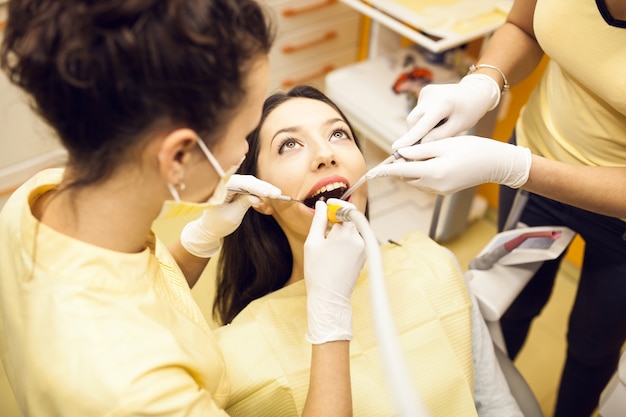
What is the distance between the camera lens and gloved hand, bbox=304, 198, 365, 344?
95 cm

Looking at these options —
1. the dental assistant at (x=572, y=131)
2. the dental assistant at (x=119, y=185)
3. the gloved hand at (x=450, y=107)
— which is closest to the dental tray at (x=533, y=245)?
the dental assistant at (x=572, y=131)

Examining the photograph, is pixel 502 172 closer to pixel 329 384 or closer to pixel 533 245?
pixel 533 245

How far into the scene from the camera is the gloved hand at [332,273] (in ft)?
3.13

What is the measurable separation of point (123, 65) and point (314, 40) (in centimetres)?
233

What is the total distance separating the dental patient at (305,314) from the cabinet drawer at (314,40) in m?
1.50

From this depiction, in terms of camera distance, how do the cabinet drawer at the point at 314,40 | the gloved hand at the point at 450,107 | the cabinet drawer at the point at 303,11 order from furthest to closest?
the cabinet drawer at the point at 314,40, the cabinet drawer at the point at 303,11, the gloved hand at the point at 450,107

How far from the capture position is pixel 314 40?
281 cm

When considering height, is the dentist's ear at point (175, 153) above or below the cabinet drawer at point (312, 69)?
above

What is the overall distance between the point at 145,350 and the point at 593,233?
1.09 metres

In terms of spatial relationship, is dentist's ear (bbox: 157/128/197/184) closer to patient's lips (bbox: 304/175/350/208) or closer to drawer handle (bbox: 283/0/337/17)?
patient's lips (bbox: 304/175/350/208)

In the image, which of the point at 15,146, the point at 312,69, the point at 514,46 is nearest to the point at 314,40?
the point at 312,69

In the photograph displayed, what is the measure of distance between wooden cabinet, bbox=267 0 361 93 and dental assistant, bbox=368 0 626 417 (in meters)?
1.48

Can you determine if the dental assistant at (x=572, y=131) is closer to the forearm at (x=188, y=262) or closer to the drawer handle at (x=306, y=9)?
the forearm at (x=188, y=262)

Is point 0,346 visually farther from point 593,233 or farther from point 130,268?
point 593,233
